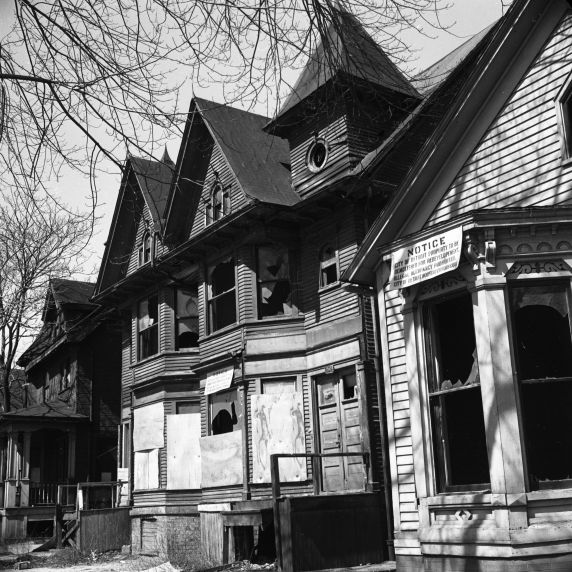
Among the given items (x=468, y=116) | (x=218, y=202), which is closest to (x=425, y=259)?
(x=468, y=116)

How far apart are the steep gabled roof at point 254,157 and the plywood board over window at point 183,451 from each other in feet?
22.1

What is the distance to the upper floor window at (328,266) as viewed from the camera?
18.5m

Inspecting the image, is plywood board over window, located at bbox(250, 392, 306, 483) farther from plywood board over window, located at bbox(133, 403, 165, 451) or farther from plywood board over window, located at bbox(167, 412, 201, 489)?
plywood board over window, located at bbox(133, 403, 165, 451)

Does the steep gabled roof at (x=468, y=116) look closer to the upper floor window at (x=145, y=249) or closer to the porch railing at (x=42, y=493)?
the upper floor window at (x=145, y=249)

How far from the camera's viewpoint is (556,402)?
9883mm

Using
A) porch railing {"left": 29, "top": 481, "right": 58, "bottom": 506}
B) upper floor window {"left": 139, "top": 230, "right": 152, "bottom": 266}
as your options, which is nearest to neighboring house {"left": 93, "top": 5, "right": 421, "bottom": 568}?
upper floor window {"left": 139, "top": 230, "right": 152, "bottom": 266}

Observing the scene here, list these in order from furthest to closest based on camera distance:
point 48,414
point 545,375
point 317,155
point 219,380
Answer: point 48,414
point 219,380
point 317,155
point 545,375

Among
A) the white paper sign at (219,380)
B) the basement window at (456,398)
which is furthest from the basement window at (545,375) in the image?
the white paper sign at (219,380)

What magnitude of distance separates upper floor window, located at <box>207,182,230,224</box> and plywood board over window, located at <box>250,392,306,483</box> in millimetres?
5098

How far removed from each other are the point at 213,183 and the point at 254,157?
1618 millimetres

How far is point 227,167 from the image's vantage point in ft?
69.2

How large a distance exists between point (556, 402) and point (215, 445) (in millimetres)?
11497

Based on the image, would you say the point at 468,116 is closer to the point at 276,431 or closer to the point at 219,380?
the point at 276,431

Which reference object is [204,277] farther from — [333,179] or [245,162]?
[333,179]
